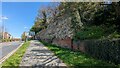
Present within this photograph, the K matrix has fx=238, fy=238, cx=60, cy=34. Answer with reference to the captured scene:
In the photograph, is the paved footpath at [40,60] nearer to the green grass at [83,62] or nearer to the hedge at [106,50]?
the green grass at [83,62]

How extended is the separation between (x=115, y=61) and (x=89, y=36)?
8218 mm

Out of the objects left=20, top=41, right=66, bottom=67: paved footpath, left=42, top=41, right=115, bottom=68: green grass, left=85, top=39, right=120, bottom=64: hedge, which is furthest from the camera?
left=20, top=41, right=66, bottom=67: paved footpath

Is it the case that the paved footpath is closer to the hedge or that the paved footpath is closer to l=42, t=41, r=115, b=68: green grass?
l=42, t=41, r=115, b=68: green grass

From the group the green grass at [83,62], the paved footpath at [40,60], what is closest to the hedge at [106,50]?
the green grass at [83,62]

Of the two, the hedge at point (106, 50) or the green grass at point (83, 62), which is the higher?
the hedge at point (106, 50)

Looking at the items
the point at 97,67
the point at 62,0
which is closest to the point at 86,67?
the point at 97,67

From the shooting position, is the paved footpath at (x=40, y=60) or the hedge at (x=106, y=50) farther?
the paved footpath at (x=40, y=60)

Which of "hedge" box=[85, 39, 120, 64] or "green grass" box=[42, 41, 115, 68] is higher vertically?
"hedge" box=[85, 39, 120, 64]

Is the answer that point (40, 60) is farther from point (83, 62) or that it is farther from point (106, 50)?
point (106, 50)

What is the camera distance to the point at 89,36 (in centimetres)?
2027

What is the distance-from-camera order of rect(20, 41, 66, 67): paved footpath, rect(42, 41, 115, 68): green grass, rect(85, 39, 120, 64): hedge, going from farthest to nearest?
rect(20, 41, 66, 67): paved footpath → rect(85, 39, 120, 64): hedge → rect(42, 41, 115, 68): green grass

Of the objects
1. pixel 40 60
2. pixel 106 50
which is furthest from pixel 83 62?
pixel 40 60

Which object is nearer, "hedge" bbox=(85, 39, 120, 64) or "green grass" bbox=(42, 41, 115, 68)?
"green grass" bbox=(42, 41, 115, 68)

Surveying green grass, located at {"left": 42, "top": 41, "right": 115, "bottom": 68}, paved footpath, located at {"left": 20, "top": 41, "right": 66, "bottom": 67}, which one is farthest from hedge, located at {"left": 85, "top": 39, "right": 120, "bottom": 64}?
paved footpath, located at {"left": 20, "top": 41, "right": 66, "bottom": 67}
